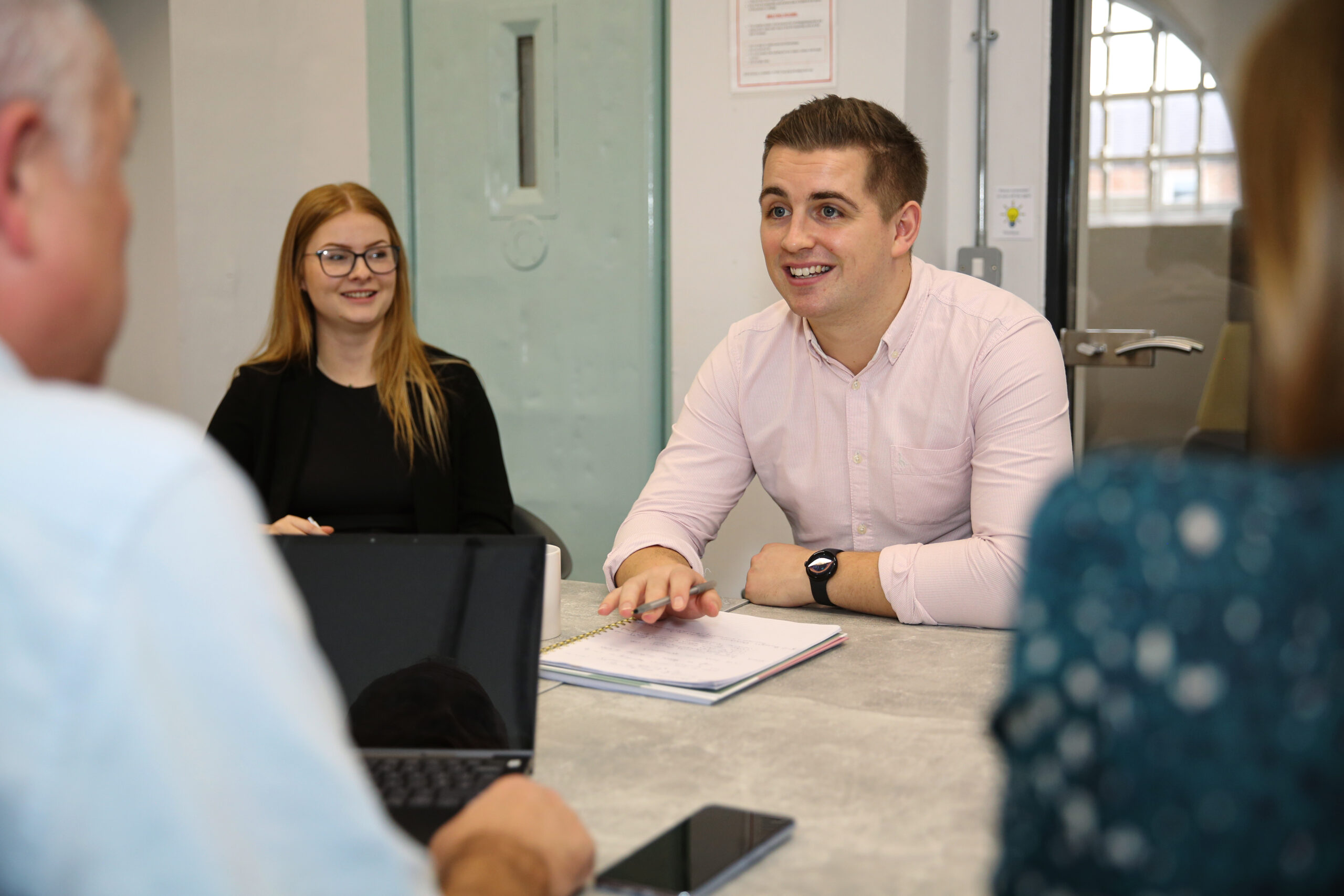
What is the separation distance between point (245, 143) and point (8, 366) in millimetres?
3051

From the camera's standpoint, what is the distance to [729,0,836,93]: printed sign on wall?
2.61 meters

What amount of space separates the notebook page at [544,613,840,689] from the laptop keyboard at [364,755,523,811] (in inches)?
12.3

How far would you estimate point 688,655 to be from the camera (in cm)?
140

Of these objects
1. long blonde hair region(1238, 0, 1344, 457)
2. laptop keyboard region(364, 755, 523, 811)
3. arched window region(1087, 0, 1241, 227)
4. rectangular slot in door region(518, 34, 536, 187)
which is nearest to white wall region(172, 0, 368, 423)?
rectangular slot in door region(518, 34, 536, 187)

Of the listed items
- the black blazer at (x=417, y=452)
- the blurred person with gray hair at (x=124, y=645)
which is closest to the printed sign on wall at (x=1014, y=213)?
the black blazer at (x=417, y=452)

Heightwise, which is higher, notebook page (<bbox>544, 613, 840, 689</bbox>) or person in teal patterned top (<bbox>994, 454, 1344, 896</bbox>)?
person in teal patterned top (<bbox>994, 454, 1344, 896</bbox>)

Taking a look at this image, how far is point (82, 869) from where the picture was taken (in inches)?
18.6

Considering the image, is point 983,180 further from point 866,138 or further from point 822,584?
point 822,584

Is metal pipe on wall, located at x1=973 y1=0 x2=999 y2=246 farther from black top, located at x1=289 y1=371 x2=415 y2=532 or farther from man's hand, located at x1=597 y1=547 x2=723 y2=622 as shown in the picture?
man's hand, located at x1=597 y1=547 x2=723 y2=622

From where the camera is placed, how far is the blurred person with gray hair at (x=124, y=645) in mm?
471

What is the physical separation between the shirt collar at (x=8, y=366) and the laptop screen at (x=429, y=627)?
0.57m

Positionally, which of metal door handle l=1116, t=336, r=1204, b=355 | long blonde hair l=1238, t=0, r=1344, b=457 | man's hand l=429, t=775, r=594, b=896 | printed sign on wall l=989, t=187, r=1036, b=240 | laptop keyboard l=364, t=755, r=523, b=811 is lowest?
laptop keyboard l=364, t=755, r=523, b=811

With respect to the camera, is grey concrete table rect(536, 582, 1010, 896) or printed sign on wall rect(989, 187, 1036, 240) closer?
grey concrete table rect(536, 582, 1010, 896)

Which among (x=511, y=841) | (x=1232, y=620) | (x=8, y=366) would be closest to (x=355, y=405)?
(x=511, y=841)
